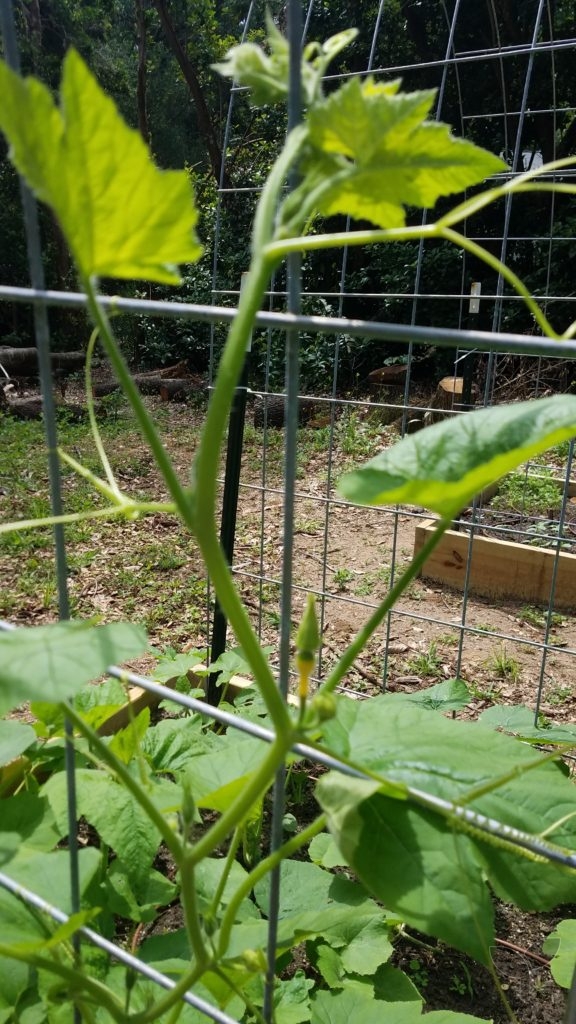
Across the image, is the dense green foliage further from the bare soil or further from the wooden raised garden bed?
the wooden raised garden bed

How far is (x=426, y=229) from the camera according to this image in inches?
19.6

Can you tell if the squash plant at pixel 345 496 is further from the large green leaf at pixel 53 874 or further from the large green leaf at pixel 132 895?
the large green leaf at pixel 132 895

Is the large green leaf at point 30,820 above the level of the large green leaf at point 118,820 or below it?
above

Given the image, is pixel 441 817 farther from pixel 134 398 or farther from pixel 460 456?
pixel 134 398

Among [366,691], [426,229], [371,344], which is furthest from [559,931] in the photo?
[371,344]

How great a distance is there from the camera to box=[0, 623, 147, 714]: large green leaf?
472 millimetres

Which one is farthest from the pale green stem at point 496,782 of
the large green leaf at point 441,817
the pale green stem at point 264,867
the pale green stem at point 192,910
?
the pale green stem at point 192,910

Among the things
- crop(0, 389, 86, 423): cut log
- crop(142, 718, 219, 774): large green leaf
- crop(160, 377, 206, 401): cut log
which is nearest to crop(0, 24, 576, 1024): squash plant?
crop(142, 718, 219, 774): large green leaf

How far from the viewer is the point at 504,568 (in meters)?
3.54

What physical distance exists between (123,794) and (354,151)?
1.01 metres

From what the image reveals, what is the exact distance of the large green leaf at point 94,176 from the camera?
1.39 feet

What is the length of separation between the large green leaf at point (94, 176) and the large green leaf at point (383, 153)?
3.9 inches

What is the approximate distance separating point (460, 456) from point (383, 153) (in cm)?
21

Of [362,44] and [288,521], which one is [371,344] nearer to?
[362,44]
